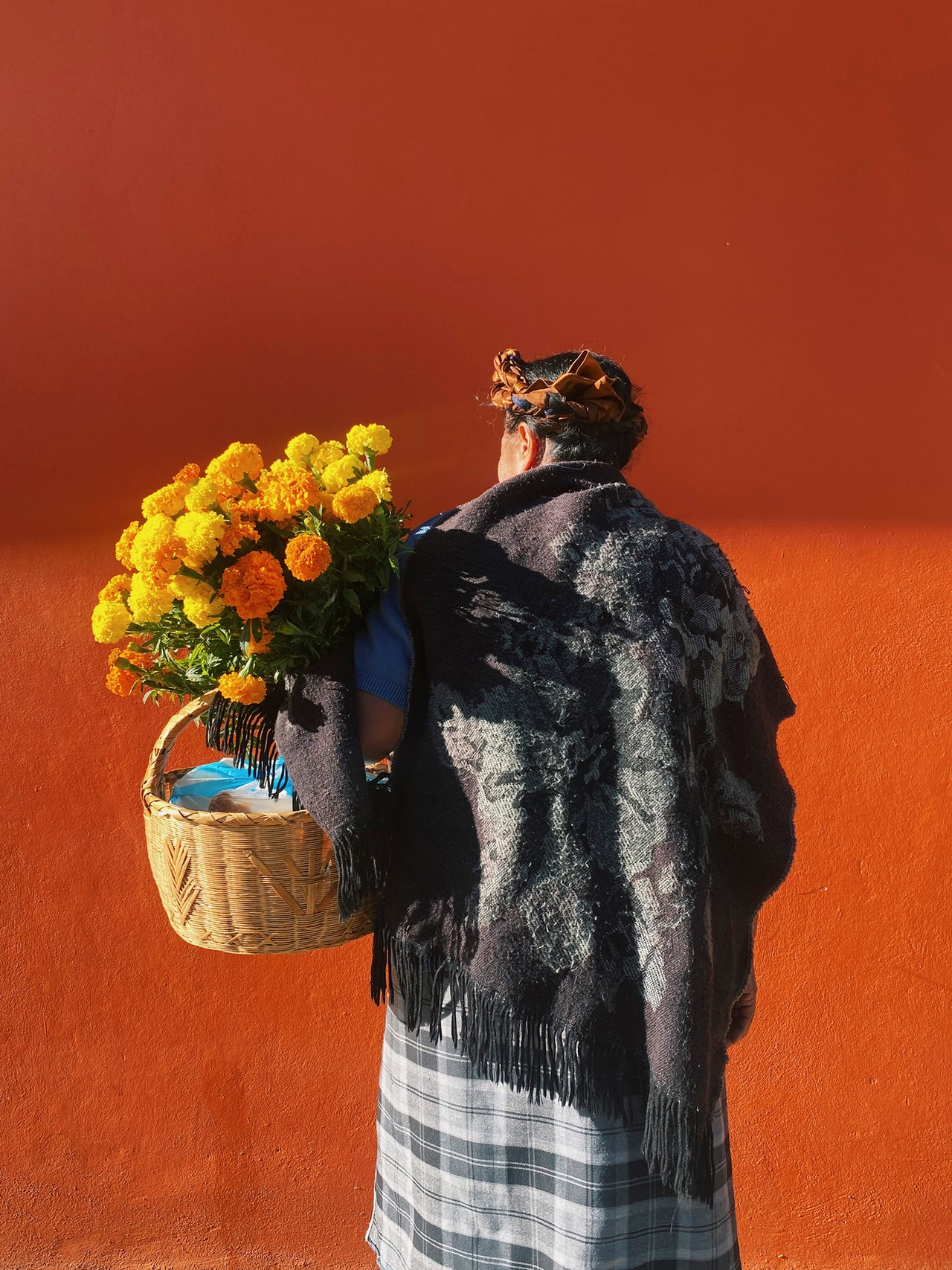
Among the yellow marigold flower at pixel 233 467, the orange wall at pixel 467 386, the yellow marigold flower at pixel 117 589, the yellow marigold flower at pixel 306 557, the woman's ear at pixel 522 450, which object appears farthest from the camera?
the orange wall at pixel 467 386

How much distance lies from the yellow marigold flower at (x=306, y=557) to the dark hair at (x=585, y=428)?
0.51 metres

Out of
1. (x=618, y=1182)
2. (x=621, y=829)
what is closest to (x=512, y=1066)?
(x=618, y=1182)

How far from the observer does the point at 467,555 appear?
1.62m

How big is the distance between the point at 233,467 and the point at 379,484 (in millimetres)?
244

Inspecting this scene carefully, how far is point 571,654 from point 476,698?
17cm

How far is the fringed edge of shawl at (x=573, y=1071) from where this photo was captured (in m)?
1.56

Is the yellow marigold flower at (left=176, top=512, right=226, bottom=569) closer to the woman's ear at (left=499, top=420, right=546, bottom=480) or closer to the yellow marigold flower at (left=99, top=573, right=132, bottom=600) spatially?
the yellow marigold flower at (left=99, top=573, right=132, bottom=600)

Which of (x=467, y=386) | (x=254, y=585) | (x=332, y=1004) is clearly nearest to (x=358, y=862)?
(x=254, y=585)

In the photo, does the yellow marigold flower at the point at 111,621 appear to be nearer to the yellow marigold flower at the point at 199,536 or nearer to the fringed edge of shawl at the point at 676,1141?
the yellow marigold flower at the point at 199,536

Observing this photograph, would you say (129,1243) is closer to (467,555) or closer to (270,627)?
(270,627)

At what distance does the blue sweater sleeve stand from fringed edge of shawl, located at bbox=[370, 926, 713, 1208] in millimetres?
426

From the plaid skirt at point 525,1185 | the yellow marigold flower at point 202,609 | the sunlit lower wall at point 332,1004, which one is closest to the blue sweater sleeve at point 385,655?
the yellow marigold flower at point 202,609

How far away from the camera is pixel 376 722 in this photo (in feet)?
5.42

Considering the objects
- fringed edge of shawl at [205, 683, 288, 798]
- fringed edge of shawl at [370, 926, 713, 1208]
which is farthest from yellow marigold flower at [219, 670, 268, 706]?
fringed edge of shawl at [370, 926, 713, 1208]
